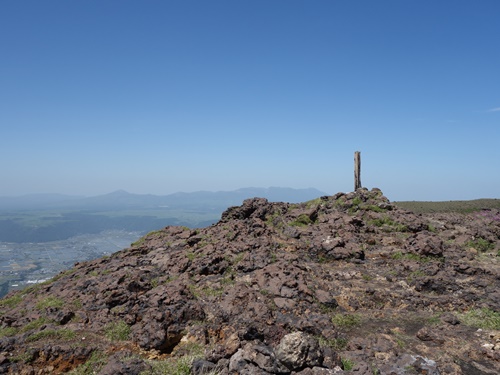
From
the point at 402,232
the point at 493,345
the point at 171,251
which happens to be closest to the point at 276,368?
the point at 493,345

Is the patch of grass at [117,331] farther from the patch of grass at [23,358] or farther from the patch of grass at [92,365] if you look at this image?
the patch of grass at [23,358]

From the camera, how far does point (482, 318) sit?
11.4 metres

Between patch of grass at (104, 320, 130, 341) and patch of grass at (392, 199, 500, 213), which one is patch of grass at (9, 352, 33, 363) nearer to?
patch of grass at (104, 320, 130, 341)

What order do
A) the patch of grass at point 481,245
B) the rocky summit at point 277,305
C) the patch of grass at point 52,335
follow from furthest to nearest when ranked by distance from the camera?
the patch of grass at point 481,245 → the patch of grass at point 52,335 → the rocky summit at point 277,305

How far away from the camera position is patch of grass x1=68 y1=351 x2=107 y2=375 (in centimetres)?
857

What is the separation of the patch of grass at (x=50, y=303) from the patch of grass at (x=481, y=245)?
2315 centimetres

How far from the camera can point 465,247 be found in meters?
19.3

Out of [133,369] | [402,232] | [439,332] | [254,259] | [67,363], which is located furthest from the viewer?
[402,232]

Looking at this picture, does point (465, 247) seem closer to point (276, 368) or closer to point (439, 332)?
point (439, 332)

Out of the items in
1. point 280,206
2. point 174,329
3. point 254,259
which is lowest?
point 174,329

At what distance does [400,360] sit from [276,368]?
3.28 m

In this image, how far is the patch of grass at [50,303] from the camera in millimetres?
13892

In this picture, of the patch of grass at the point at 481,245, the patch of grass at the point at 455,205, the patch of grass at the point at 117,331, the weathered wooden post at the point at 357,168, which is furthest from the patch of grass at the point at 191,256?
the patch of grass at the point at 455,205

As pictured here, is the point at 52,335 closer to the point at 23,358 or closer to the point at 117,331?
the point at 23,358
